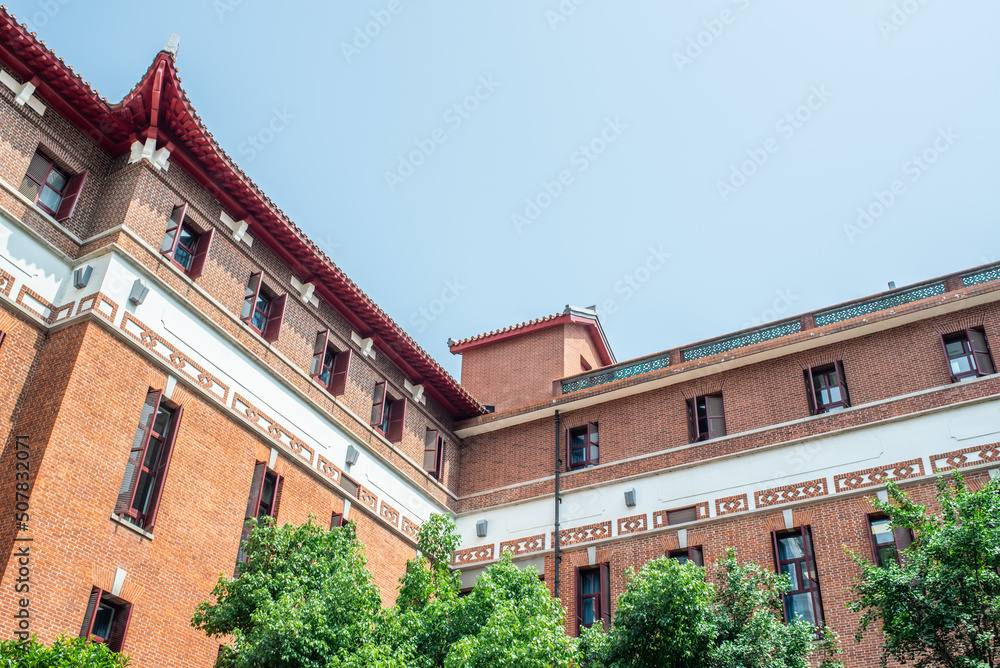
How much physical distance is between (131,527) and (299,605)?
173 inches

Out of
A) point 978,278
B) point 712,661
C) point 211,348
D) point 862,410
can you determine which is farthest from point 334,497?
point 978,278

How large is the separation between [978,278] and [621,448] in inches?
344

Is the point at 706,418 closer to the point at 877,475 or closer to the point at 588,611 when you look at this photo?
the point at 877,475

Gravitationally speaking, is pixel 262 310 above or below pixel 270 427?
above

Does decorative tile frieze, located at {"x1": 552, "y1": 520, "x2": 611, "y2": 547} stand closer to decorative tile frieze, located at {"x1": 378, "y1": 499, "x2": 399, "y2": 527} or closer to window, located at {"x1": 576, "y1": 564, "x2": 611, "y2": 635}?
window, located at {"x1": 576, "y1": 564, "x2": 611, "y2": 635}

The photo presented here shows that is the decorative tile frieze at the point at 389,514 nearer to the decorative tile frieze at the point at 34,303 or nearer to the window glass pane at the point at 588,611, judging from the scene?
the window glass pane at the point at 588,611

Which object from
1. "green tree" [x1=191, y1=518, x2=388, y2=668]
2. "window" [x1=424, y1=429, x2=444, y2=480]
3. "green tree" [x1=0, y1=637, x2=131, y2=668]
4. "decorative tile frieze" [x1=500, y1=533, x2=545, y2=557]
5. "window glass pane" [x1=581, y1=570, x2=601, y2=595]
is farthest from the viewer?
"window" [x1=424, y1=429, x2=444, y2=480]

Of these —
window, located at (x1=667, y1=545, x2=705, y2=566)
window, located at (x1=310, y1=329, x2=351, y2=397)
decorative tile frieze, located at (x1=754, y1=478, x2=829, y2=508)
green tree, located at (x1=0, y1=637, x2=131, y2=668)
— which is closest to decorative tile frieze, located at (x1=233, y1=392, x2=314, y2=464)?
Answer: window, located at (x1=310, y1=329, x2=351, y2=397)

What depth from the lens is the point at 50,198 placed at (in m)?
17.0

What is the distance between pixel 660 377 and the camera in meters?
22.7

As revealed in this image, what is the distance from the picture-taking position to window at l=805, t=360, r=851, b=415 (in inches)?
809

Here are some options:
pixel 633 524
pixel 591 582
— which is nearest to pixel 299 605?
pixel 591 582

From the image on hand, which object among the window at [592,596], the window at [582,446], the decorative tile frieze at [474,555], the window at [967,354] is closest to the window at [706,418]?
the window at [582,446]

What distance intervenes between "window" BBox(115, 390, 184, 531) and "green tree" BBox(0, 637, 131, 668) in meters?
4.13
